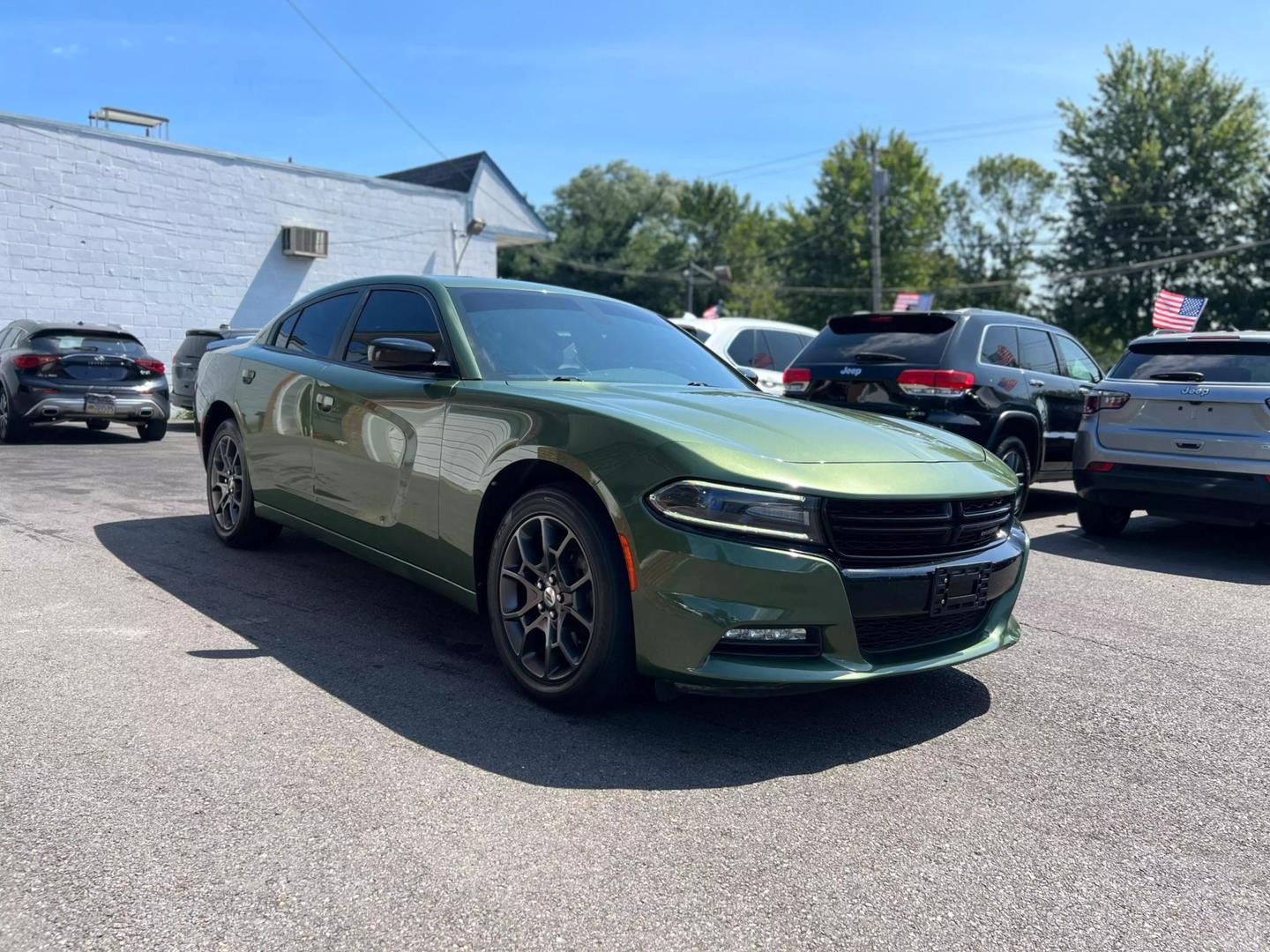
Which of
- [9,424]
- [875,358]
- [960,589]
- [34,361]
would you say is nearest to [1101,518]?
[875,358]

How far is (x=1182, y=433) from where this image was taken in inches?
287

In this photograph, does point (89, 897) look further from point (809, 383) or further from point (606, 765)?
point (809, 383)

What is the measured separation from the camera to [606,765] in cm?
321

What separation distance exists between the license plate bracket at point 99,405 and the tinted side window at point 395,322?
29.2 ft

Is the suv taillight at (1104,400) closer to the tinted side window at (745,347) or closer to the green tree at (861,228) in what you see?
the tinted side window at (745,347)

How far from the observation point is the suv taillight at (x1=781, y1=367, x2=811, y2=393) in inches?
344

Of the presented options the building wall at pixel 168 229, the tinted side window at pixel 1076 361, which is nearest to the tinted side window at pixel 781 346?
the tinted side window at pixel 1076 361

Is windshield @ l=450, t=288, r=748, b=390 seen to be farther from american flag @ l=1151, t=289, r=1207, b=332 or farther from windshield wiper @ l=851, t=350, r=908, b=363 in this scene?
american flag @ l=1151, t=289, r=1207, b=332

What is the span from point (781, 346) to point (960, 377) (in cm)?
515

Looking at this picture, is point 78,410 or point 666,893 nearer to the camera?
point 666,893

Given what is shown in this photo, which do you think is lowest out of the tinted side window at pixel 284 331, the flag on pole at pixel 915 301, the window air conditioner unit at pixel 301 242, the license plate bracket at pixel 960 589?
the license plate bracket at pixel 960 589

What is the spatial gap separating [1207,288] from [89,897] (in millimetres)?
48283

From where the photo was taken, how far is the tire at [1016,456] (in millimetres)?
8422

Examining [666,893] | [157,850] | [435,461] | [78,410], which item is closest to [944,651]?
[666,893]
